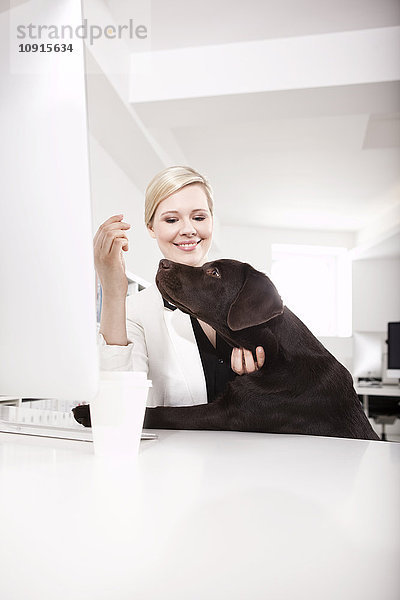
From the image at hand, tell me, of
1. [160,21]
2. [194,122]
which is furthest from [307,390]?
[194,122]

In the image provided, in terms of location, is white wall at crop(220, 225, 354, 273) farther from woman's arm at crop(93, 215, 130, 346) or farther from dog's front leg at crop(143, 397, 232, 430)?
dog's front leg at crop(143, 397, 232, 430)

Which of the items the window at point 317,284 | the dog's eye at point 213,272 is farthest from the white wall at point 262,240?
the dog's eye at point 213,272

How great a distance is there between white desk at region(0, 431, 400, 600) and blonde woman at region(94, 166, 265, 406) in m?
0.54

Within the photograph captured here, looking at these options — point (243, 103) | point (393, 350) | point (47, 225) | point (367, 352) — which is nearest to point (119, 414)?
point (47, 225)

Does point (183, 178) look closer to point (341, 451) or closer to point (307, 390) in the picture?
point (307, 390)

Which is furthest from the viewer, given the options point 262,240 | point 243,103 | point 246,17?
point 262,240

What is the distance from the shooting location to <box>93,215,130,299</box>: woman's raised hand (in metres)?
0.91

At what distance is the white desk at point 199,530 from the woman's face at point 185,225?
1.10 meters

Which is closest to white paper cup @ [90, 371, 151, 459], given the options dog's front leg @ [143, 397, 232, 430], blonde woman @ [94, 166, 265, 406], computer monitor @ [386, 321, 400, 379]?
dog's front leg @ [143, 397, 232, 430]

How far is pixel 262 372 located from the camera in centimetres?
87

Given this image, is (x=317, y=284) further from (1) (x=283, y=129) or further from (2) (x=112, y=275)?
(2) (x=112, y=275)

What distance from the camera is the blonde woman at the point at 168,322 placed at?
3.16 ft

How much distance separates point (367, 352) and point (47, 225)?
5.26 meters

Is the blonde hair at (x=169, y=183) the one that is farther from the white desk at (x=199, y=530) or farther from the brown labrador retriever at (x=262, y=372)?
the white desk at (x=199, y=530)
